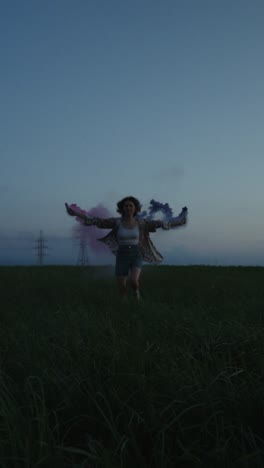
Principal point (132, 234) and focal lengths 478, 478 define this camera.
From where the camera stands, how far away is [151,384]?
2779 mm

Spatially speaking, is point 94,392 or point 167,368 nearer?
point 94,392

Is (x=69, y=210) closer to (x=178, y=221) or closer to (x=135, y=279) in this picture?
(x=135, y=279)

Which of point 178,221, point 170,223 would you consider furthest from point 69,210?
point 178,221

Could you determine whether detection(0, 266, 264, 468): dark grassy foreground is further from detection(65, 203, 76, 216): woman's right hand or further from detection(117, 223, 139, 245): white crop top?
detection(65, 203, 76, 216): woman's right hand

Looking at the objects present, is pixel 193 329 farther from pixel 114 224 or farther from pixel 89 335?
pixel 114 224

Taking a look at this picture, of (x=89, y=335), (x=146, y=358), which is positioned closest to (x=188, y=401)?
(x=146, y=358)

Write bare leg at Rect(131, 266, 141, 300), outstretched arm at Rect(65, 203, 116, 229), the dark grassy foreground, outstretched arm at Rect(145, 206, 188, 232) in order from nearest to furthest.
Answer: the dark grassy foreground, bare leg at Rect(131, 266, 141, 300), outstretched arm at Rect(65, 203, 116, 229), outstretched arm at Rect(145, 206, 188, 232)

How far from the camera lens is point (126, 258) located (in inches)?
368

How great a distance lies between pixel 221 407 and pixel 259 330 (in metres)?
1.76

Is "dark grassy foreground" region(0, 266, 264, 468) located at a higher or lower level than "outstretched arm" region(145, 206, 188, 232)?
lower

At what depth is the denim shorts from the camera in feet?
30.6

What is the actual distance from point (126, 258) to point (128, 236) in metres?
0.43

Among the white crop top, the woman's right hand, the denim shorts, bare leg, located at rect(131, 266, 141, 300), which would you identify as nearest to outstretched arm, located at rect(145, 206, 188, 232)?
the white crop top

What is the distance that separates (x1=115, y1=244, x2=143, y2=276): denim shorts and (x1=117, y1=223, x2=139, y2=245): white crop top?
0.08m
